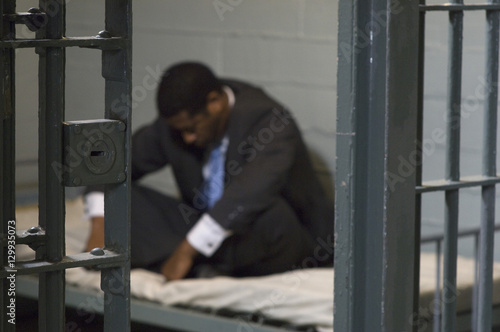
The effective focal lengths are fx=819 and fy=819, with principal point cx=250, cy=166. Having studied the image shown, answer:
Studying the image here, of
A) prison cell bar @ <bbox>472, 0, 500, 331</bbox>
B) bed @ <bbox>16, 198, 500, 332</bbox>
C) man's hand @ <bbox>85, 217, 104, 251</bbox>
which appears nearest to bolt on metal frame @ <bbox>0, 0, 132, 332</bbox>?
prison cell bar @ <bbox>472, 0, 500, 331</bbox>

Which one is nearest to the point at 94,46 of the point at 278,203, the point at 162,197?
the point at 278,203

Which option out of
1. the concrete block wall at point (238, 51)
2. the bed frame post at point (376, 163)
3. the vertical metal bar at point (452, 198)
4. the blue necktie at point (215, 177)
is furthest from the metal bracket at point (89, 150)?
the concrete block wall at point (238, 51)

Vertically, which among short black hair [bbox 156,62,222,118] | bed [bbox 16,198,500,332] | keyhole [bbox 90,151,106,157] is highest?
short black hair [bbox 156,62,222,118]

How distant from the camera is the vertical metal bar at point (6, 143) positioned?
0.88 metres

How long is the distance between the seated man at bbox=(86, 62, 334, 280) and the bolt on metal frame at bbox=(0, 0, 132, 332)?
2044 millimetres

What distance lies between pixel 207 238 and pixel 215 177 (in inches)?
18.5

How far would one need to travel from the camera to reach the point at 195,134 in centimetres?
337

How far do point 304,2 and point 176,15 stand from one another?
0.76m

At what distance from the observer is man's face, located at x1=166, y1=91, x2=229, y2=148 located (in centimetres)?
330

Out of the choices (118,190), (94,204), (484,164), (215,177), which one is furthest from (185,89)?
(118,190)

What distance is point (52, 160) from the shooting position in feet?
3.01

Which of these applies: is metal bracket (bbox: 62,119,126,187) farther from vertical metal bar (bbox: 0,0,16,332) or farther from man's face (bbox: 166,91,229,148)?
man's face (bbox: 166,91,229,148)

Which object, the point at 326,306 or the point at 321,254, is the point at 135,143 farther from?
the point at 326,306

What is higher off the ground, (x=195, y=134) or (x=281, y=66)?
(x=281, y=66)
